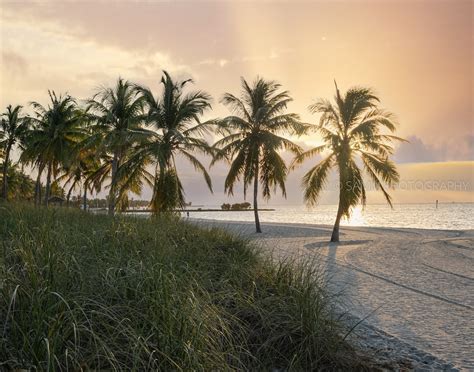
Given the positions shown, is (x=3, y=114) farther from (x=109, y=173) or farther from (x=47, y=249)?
(x=47, y=249)

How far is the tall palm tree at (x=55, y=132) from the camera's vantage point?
3114cm

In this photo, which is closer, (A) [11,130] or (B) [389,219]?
(A) [11,130]

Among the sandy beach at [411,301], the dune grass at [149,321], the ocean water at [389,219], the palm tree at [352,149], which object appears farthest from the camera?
the ocean water at [389,219]

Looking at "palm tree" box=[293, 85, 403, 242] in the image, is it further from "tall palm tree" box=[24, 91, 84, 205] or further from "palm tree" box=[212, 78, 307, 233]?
"tall palm tree" box=[24, 91, 84, 205]

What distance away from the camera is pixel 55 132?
102 ft

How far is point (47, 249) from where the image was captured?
15.8 ft

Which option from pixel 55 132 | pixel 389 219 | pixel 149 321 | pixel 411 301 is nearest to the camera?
pixel 149 321

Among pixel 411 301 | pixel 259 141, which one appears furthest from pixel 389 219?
pixel 411 301

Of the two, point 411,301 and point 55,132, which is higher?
point 55,132

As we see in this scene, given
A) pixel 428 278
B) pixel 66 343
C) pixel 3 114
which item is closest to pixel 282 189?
pixel 428 278

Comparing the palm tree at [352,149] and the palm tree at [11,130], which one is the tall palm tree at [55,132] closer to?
the palm tree at [11,130]

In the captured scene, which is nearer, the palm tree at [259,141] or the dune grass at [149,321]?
the dune grass at [149,321]

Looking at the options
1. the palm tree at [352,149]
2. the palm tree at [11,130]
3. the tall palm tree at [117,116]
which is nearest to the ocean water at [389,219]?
the palm tree at [352,149]

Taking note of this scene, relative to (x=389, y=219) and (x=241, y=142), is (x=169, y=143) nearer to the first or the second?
(x=241, y=142)
